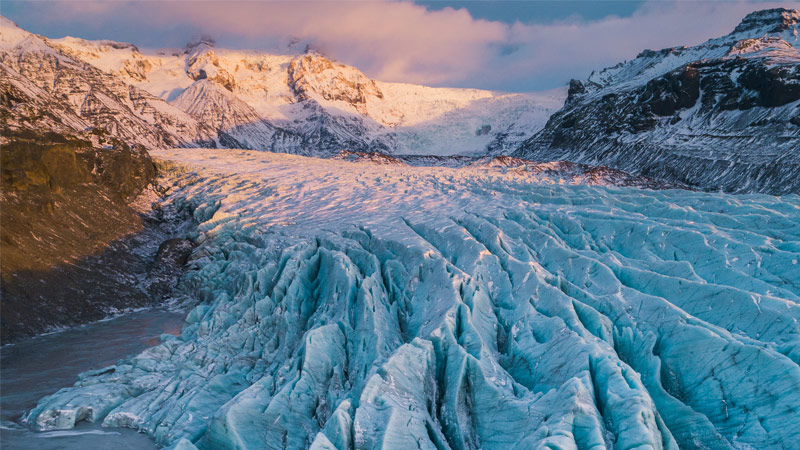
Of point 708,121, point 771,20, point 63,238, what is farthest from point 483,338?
point 771,20

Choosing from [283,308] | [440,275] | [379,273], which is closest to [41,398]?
[283,308]

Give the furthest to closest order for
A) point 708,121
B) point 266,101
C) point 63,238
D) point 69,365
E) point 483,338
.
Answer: point 266,101 → point 708,121 → point 63,238 → point 69,365 → point 483,338

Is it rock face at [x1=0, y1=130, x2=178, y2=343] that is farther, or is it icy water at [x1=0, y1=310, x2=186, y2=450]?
rock face at [x1=0, y1=130, x2=178, y2=343]

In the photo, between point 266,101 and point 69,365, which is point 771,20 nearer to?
point 69,365

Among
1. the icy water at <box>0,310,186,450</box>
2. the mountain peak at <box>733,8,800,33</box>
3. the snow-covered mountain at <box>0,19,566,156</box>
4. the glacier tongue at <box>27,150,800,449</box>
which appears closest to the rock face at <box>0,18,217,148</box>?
the snow-covered mountain at <box>0,19,566,156</box>

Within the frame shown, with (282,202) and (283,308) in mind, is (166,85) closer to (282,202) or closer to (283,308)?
(282,202)

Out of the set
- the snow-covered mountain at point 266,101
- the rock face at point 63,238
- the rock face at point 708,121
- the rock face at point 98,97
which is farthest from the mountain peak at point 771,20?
the rock face at point 98,97

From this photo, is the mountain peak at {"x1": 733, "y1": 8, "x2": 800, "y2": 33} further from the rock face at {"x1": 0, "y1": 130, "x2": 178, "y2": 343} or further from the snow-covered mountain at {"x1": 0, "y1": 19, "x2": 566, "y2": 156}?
the rock face at {"x1": 0, "y1": 130, "x2": 178, "y2": 343}
